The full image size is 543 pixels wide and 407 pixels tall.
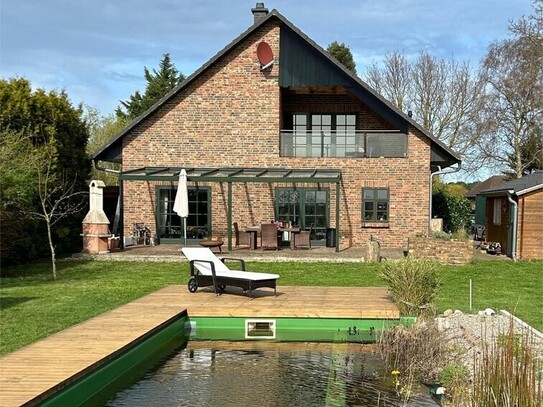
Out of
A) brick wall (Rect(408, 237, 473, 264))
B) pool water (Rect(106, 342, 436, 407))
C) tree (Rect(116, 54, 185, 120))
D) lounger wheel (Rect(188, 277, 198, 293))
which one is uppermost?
tree (Rect(116, 54, 185, 120))

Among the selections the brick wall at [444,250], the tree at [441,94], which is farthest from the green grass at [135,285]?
the tree at [441,94]

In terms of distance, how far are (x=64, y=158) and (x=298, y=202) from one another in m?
7.76

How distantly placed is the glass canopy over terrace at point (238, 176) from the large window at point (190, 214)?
876mm

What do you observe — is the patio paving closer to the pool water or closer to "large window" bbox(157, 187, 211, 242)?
"large window" bbox(157, 187, 211, 242)

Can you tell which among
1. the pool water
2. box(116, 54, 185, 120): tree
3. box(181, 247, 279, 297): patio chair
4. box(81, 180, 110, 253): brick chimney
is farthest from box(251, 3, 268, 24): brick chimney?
box(116, 54, 185, 120): tree

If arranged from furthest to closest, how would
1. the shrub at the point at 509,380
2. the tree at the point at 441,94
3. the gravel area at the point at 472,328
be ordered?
the tree at the point at 441,94 → the gravel area at the point at 472,328 → the shrub at the point at 509,380

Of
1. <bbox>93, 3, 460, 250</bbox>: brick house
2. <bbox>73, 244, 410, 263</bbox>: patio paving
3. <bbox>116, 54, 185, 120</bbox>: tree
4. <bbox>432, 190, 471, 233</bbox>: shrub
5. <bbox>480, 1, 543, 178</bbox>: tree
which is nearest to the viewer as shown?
<bbox>73, 244, 410, 263</bbox>: patio paving

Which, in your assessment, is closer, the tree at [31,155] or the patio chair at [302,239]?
the tree at [31,155]

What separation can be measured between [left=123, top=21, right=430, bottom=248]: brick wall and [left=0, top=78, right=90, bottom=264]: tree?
182cm

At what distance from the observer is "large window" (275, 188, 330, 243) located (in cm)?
1934

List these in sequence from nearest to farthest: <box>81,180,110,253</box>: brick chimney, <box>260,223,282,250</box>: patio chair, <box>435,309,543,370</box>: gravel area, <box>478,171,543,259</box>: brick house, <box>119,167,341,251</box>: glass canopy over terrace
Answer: <box>435,309,543,370</box>: gravel area < <box>81,180,110,253</box>: brick chimney < <box>478,171,543,259</box>: brick house < <box>119,167,341,251</box>: glass canopy over terrace < <box>260,223,282,250</box>: patio chair

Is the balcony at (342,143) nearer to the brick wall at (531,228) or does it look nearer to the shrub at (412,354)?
the brick wall at (531,228)

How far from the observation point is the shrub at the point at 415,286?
8.22 metres

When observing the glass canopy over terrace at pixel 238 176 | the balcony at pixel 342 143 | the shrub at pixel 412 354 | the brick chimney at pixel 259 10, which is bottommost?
the shrub at pixel 412 354
